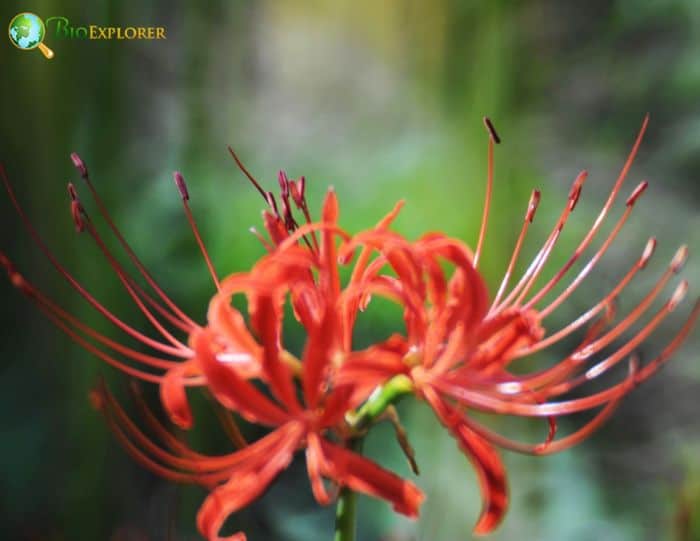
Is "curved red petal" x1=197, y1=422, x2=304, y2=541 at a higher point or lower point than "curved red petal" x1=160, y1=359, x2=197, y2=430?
lower

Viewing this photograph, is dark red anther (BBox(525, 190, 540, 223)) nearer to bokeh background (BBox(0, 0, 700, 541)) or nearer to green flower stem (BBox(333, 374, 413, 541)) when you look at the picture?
green flower stem (BBox(333, 374, 413, 541))

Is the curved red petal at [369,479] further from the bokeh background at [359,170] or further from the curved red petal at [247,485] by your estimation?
the bokeh background at [359,170]

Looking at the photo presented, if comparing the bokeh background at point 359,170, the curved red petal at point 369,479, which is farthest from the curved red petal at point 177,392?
the bokeh background at point 359,170

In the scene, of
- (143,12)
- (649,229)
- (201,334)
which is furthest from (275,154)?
(201,334)

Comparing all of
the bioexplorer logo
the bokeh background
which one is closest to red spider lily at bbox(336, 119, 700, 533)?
the bokeh background

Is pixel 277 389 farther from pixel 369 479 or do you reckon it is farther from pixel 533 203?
pixel 533 203

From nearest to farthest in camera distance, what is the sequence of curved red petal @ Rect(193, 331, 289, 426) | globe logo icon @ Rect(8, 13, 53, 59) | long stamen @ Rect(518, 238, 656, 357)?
curved red petal @ Rect(193, 331, 289, 426), long stamen @ Rect(518, 238, 656, 357), globe logo icon @ Rect(8, 13, 53, 59)

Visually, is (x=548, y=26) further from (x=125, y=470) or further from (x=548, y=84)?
(x=125, y=470)
